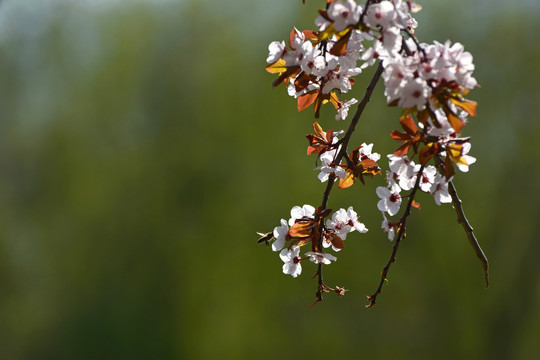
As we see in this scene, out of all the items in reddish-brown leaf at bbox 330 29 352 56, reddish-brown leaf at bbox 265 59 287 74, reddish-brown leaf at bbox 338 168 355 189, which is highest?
reddish-brown leaf at bbox 265 59 287 74

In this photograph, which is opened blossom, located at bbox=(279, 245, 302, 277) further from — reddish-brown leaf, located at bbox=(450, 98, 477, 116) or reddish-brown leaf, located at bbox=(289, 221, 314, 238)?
reddish-brown leaf, located at bbox=(450, 98, 477, 116)

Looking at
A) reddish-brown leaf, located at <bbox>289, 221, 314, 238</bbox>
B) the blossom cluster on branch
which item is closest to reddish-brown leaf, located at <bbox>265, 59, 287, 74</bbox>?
the blossom cluster on branch

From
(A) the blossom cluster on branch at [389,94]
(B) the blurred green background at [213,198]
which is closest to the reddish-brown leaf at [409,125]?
(A) the blossom cluster on branch at [389,94]

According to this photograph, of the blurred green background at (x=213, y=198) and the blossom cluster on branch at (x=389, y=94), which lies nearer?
the blossom cluster on branch at (x=389, y=94)

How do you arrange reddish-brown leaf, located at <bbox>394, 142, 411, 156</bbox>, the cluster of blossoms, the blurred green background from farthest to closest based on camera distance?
the blurred green background → the cluster of blossoms → reddish-brown leaf, located at <bbox>394, 142, 411, 156</bbox>

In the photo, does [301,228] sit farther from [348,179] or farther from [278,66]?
[278,66]

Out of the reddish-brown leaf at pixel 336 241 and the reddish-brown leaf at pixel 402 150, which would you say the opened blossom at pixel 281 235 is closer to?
the reddish-brown leaf at pixel 336 241

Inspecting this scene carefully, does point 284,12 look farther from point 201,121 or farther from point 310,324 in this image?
point 310,324
